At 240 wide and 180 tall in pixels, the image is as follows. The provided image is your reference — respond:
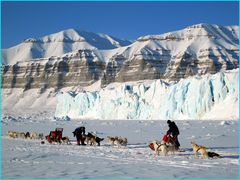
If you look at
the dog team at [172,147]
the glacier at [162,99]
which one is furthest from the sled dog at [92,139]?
the glacier at [162,99]

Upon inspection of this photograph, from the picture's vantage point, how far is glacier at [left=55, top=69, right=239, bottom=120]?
56438 millimetres

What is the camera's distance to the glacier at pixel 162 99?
2222 inches

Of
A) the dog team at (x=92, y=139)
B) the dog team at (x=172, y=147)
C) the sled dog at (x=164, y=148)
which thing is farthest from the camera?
the dog team at (x=92, y=139)

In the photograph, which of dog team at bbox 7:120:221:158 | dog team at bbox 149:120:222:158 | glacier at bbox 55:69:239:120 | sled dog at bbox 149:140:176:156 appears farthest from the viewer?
glacier at bbox 55:69:239:120

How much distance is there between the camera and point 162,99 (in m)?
66.4

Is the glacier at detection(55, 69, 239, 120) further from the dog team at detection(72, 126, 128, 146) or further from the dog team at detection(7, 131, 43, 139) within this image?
the dog team at detection(72, 126, 128, 146)

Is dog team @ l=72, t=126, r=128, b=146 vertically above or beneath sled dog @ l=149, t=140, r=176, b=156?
above

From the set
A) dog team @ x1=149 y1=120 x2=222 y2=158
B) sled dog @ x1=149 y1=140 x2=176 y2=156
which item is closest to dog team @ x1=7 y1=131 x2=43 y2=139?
dog team @ x1=149 y1=120 x2=222 y2=158

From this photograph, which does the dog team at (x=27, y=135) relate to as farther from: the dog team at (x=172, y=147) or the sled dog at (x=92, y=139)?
the dog team at (x=172, y=147)

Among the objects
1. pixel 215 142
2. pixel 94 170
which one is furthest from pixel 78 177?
pixel 215 142

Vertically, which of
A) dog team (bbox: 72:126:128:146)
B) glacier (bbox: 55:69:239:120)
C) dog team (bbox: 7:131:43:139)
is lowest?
dog team (bbox: 72:126:128:146)

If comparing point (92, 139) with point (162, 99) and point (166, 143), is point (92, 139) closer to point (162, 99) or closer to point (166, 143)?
point (166, 143)

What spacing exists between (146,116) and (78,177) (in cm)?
5817

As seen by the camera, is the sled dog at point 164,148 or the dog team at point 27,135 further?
the dog team at point 27,135
